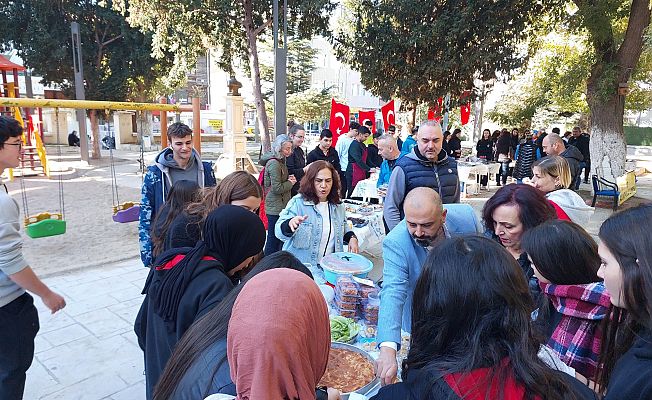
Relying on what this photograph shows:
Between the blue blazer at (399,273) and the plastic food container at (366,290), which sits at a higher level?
the blue blazer at (399,273)

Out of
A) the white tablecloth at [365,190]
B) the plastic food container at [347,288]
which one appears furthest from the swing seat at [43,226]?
the plastic food container at [347,288]

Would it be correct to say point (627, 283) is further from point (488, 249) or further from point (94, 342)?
point (94, 342)

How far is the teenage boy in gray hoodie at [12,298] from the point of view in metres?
2.01

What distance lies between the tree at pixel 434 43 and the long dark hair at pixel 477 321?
40.4 feet

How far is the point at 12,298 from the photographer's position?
82.7 inches

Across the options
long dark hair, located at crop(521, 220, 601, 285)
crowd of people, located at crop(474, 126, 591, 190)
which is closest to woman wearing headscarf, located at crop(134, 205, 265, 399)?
long dark hair, located at crop(521, 220, 601, 285)

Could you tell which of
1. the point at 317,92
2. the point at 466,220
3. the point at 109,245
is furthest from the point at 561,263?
the point at 317,92

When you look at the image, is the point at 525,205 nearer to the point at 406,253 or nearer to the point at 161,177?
the point at 406,253

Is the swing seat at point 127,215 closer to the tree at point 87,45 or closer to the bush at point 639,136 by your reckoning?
the tree at point 87,45

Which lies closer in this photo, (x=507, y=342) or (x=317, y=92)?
(x=507, y=342)

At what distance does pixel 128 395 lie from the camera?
9.77ft

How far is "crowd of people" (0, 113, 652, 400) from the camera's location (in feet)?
3.20

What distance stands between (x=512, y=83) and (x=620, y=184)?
1626 cm

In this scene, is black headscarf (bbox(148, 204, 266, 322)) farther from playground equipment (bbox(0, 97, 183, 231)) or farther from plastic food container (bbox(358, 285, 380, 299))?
playground equipment (bbox(0, 97, 183, 231))
